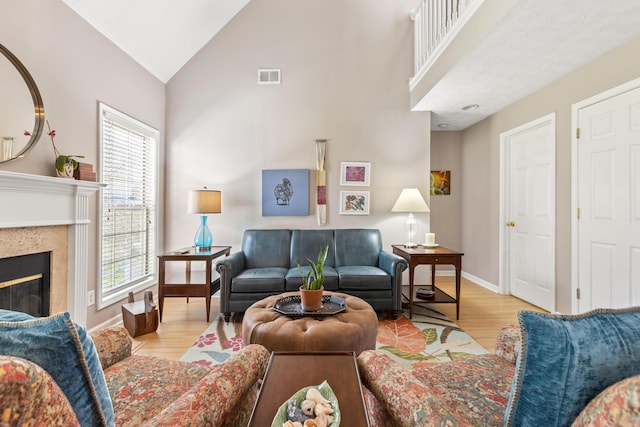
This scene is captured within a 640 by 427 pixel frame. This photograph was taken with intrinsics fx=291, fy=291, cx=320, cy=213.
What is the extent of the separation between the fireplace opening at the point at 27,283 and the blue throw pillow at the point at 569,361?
2.75 metres

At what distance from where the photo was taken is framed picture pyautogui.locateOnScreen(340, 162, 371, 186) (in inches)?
150

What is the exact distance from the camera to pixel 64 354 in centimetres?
63

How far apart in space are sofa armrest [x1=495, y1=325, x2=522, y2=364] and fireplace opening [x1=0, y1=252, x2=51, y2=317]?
2.91 m

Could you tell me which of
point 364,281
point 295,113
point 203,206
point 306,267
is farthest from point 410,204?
point 203,206

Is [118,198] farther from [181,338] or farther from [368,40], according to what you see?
[368,40]

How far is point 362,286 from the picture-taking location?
9.43 ft

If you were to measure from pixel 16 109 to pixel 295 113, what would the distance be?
2618 millimetres

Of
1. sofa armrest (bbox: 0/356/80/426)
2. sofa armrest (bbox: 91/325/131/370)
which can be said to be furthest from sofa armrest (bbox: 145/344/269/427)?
sofa armrest (bbox: 91/325/131/370)

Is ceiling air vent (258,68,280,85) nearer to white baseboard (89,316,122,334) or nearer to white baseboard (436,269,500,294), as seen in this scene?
white baseboard (89,316,122,334)

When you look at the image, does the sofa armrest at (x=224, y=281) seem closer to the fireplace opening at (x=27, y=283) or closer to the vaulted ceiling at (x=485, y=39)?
the fireplace opening at (x=27, y=283)

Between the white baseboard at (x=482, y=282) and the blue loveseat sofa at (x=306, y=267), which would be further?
the white baseboard at (x=482, y=282)

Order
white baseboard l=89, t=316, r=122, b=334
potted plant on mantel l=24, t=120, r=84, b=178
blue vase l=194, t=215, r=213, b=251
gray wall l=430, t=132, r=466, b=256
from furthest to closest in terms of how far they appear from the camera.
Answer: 1. gray wall l=430, t=132, r=466, b=256
2. blue vase l=194, t=215, r=213, b=251
3. white baseboard l=89, t=316, r=122, b=334
4. potted plant on mantel l=24, t=120, r=84, b=178

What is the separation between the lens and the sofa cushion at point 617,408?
1.67 ft

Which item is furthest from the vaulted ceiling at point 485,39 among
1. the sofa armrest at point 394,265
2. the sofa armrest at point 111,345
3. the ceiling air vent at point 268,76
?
the sofa armrest at point 111,345
